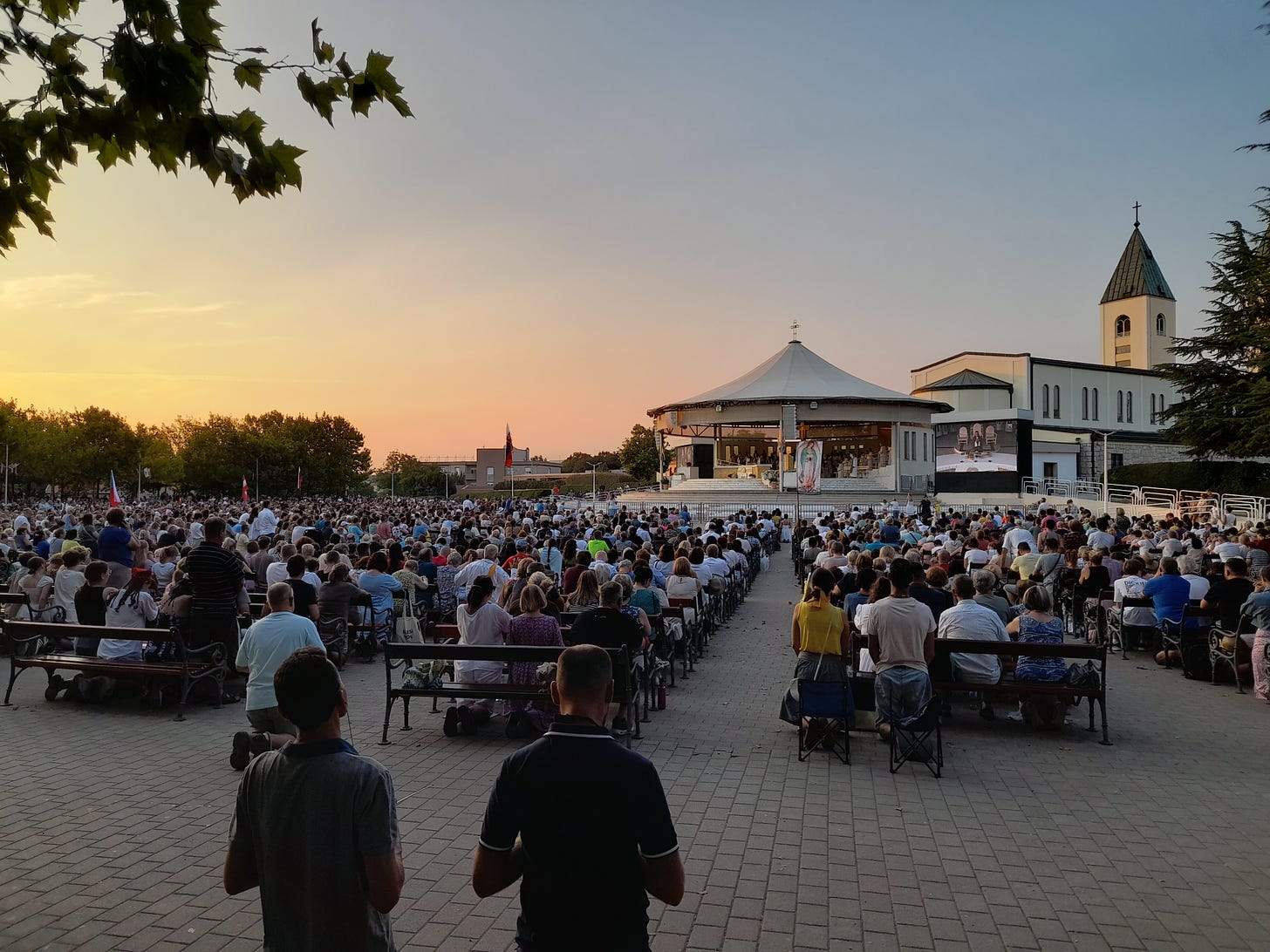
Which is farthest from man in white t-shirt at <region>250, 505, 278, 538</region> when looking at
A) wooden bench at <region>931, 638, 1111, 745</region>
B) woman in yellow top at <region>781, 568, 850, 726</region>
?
wooden bench at <region>931, 638, 1111, 745</region>

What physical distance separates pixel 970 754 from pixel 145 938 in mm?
5892

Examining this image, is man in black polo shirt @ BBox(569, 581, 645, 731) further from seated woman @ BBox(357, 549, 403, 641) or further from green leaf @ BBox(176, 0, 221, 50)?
seated woman @ BBox(357, 549, 403, 641)

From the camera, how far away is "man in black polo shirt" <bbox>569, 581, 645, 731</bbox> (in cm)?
690

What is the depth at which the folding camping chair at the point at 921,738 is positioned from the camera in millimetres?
6535

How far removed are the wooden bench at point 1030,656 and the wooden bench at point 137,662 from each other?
672 centimetres

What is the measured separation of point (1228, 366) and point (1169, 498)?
20.2ft

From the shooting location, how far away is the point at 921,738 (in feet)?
22.0

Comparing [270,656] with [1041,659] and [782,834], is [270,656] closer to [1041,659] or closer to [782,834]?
[782,834]

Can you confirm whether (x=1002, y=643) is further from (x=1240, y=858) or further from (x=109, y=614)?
(x=109, y=614)

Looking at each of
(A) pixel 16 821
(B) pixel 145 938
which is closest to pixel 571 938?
(B) pixel 145 938

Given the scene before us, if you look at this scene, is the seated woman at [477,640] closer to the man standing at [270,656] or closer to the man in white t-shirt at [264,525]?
the man standing at [270,656]

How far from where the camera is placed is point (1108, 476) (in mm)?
46500

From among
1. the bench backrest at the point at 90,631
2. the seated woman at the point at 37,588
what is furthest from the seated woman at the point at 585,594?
the seated woman at the point at 37,588

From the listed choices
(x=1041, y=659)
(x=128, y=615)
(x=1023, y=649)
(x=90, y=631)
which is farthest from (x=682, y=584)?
(x=90, y=631)
